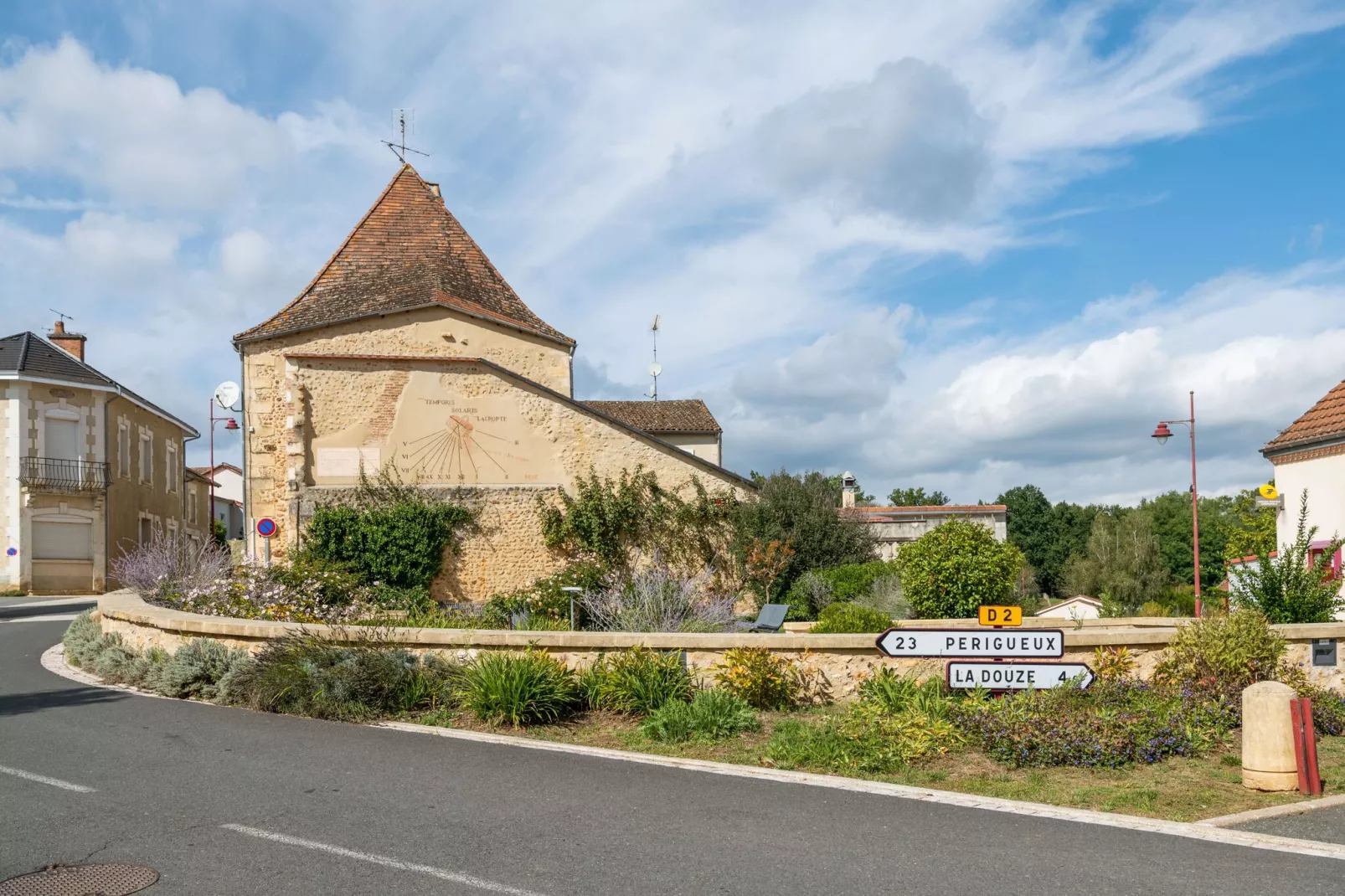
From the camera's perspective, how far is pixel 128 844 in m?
5.72

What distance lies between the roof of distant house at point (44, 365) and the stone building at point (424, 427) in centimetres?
1437

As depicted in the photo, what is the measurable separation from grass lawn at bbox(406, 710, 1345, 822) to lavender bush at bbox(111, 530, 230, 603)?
6957 millimetres

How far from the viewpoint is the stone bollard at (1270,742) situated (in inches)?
288

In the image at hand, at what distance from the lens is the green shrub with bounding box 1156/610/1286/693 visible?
9.91 metres

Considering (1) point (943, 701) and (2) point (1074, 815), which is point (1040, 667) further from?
(2) point (1074, 815)

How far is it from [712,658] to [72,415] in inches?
1155

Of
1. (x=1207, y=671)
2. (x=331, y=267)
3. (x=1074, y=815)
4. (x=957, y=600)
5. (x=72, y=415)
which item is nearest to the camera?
(x=1074, y=815)

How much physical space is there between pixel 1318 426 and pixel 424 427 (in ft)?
52.2

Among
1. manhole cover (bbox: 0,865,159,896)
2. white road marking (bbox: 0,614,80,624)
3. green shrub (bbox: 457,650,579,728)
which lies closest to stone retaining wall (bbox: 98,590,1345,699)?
green shrub (bbox: 457,650,579,728)

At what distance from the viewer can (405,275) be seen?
2278 cm

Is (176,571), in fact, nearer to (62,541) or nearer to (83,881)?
(83,881)

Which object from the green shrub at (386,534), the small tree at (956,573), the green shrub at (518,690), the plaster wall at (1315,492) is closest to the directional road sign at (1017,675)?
the green shrub at (518,690)

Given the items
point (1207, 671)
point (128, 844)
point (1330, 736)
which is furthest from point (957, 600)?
point (128, 844)

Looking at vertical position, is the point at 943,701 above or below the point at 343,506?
below
